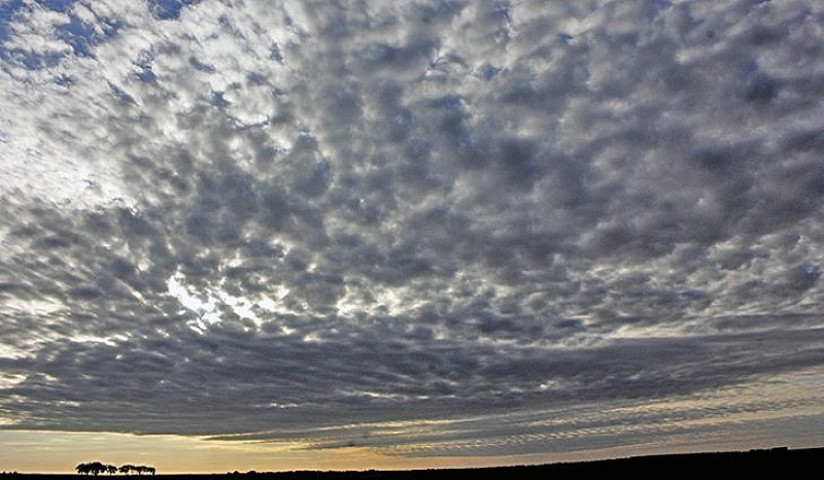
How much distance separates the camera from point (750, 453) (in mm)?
43156

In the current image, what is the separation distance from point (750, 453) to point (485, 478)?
73.5 ft

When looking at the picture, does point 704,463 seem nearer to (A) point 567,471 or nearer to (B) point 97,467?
(A) point 567,471

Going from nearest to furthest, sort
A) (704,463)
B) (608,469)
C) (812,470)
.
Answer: (812,470)
(704,463)
(608,469)

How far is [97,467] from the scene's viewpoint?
490ft

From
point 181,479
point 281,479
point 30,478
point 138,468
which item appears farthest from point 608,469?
point 138,468

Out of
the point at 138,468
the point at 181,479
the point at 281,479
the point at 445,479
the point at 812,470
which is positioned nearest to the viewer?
the point at 812,470

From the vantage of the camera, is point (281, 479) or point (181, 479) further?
point (181, 479)

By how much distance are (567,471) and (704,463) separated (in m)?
13.9

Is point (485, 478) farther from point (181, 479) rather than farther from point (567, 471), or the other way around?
point (181, 479)

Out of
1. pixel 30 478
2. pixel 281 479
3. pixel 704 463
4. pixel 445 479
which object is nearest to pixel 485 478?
pixel 445 479

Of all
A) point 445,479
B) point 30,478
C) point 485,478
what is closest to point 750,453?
point 485,478

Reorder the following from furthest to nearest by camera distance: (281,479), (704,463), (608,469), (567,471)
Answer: (281,479), (567,471), (608,469), (704,463)

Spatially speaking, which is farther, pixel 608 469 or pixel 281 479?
pixel 281 479

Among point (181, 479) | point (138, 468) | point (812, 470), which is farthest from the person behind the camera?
point (138, 468)
